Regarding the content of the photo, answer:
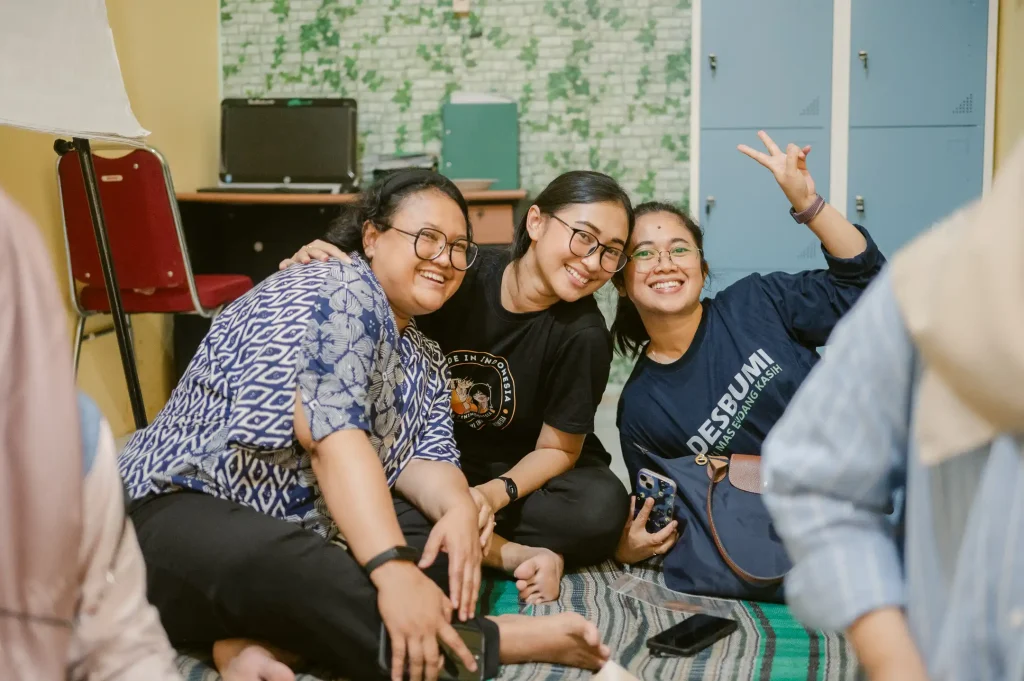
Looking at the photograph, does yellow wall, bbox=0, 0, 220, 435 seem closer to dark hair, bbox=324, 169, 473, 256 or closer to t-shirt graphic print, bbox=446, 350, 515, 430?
dark hair, bbox=324, 169, 473, 256

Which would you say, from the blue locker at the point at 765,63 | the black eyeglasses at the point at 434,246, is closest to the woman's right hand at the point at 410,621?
the black eyeglasses at the point at 434,246

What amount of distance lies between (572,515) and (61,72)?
1.50 m

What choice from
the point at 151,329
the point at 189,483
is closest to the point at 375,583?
the point at 189,483

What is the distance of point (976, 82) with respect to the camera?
375cm

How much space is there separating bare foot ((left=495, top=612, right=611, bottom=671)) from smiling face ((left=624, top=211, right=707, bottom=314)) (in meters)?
0.71

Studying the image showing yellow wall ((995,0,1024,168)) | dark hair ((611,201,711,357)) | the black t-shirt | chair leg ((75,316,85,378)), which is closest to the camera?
the black t-shirt

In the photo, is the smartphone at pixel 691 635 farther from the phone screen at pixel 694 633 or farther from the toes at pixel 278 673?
the toes at pixel 278 673

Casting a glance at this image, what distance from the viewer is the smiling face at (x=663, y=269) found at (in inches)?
76.7

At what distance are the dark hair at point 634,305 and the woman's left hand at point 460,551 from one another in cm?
69

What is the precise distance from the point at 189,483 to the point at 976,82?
11.4 ft

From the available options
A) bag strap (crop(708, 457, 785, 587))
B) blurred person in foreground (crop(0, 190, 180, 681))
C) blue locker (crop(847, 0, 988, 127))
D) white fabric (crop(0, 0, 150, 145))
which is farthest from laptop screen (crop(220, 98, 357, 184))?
blurred person in foreground (crop(0, 190, 180, 681))

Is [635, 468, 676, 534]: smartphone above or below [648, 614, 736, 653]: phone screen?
above

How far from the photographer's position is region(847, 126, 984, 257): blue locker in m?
3.80

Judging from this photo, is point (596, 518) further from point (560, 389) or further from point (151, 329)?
point (151, 329)
